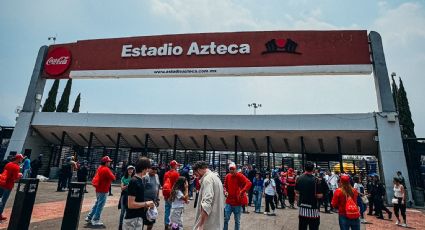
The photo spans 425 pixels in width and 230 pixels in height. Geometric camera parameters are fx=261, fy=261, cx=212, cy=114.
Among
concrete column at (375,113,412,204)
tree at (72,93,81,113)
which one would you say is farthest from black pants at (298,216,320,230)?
tree at (72,93,81,113)

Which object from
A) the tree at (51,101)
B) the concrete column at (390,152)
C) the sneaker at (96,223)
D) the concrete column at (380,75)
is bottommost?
the sneaker at (96,223)

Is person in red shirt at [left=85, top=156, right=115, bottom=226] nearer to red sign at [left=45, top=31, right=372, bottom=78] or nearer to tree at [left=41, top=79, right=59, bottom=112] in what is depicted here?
red sign at [left=45, top=31, right=372, bottom=78]

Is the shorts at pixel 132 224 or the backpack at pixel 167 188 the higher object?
the backpack at pixel 167 188

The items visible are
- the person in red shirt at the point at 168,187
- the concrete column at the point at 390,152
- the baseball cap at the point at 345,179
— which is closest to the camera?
the baseball cap at the point at 345,179

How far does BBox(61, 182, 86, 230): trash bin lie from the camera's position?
5758mm

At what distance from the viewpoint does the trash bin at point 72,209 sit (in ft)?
18.9

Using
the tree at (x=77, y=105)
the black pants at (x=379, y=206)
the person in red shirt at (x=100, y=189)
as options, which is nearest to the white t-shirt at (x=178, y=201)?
the person in red shirt at (x=100, y=189)

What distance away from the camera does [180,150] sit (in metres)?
24.9

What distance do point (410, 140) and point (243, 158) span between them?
38.6ft

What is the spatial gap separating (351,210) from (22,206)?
6.88 metres

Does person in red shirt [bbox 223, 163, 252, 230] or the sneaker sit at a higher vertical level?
person in red shirt [bbox 223, 163, 252, 230]

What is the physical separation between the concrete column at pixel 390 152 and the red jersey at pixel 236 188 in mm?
12477

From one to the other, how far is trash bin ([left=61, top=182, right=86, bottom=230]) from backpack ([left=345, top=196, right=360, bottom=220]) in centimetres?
569

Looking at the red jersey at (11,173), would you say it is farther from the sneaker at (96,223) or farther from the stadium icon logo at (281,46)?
the stadium icon logo at (281,46)
